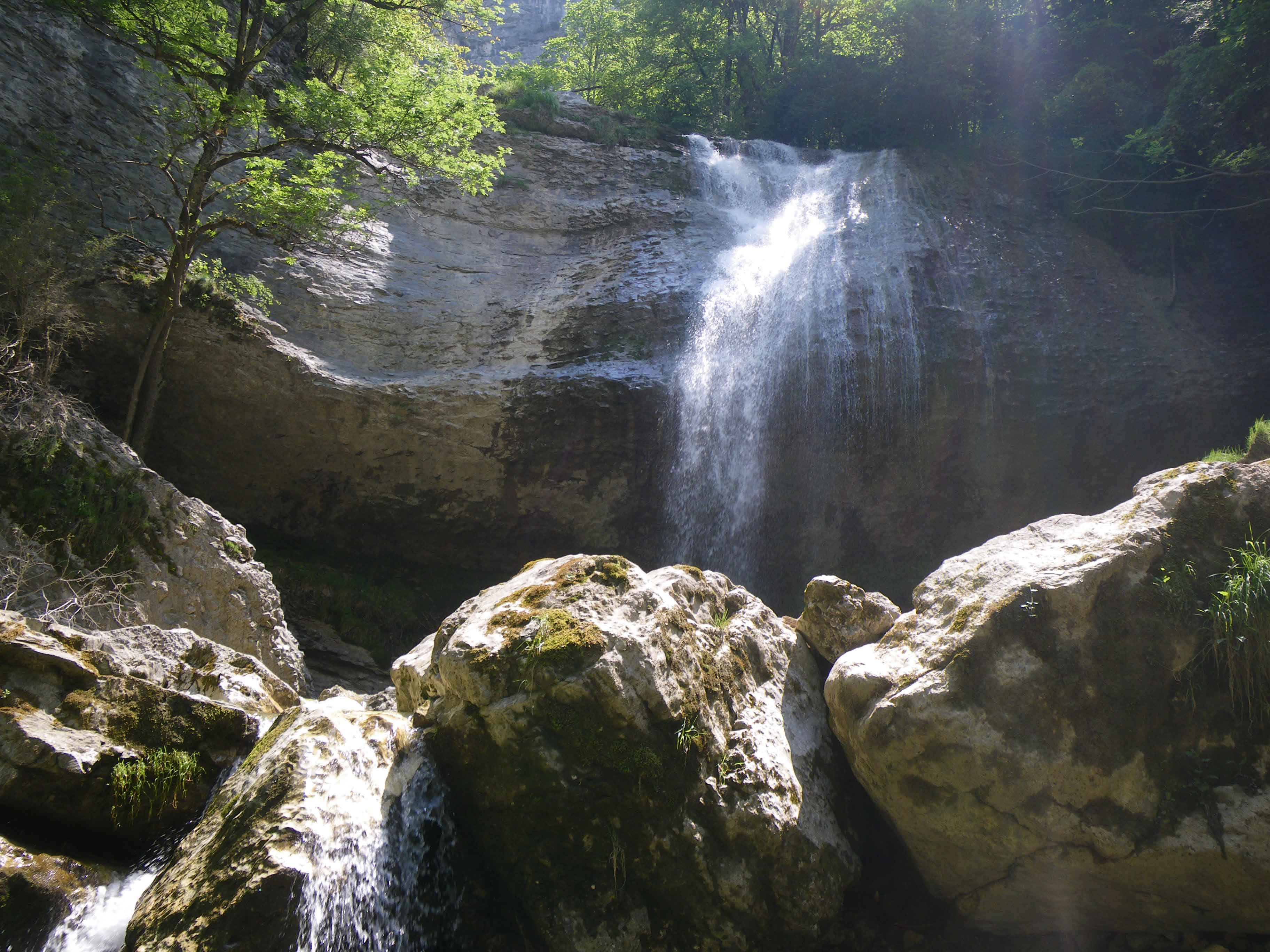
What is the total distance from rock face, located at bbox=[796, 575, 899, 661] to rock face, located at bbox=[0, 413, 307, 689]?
469 cm

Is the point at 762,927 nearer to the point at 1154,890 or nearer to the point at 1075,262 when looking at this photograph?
the point at 1154,890

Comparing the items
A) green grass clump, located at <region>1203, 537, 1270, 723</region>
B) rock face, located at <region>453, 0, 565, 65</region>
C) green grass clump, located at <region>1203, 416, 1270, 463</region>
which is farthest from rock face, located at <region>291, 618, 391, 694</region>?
rock face, located at <region>453, 0, 565, 65</region>

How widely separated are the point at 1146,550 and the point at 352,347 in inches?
394

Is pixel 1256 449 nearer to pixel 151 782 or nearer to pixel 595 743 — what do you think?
pixel 595 743

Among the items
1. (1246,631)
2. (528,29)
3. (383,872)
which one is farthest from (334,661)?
(528,29)

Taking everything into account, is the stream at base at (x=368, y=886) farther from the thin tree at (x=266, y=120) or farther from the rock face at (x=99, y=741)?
→ the thin tree at (x=266, y=120)

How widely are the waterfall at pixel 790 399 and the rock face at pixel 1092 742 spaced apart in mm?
7148

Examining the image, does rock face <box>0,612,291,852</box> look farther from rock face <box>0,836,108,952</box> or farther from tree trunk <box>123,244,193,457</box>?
tree trunk <box>123,244,193,457</box>

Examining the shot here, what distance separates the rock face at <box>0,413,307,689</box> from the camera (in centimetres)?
639

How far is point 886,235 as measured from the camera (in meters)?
13.7

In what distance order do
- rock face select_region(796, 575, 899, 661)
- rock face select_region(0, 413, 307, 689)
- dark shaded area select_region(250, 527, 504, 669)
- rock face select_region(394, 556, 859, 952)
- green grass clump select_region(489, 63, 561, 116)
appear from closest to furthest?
rock face select_region(394, 556, 859, 952), rock face select_region(796, 575, 899, 661), rock face select_region(0, 413, 307, 689), dark shaded area select_region(250, 527, 504, 669), green grass clump select_region(489, 63, 561, 116)

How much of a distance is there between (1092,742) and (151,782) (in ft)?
15.2

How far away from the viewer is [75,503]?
20.4 ft

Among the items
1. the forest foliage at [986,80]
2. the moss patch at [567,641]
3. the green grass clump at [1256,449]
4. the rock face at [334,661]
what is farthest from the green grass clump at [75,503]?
the forest foliage at [986,80]
